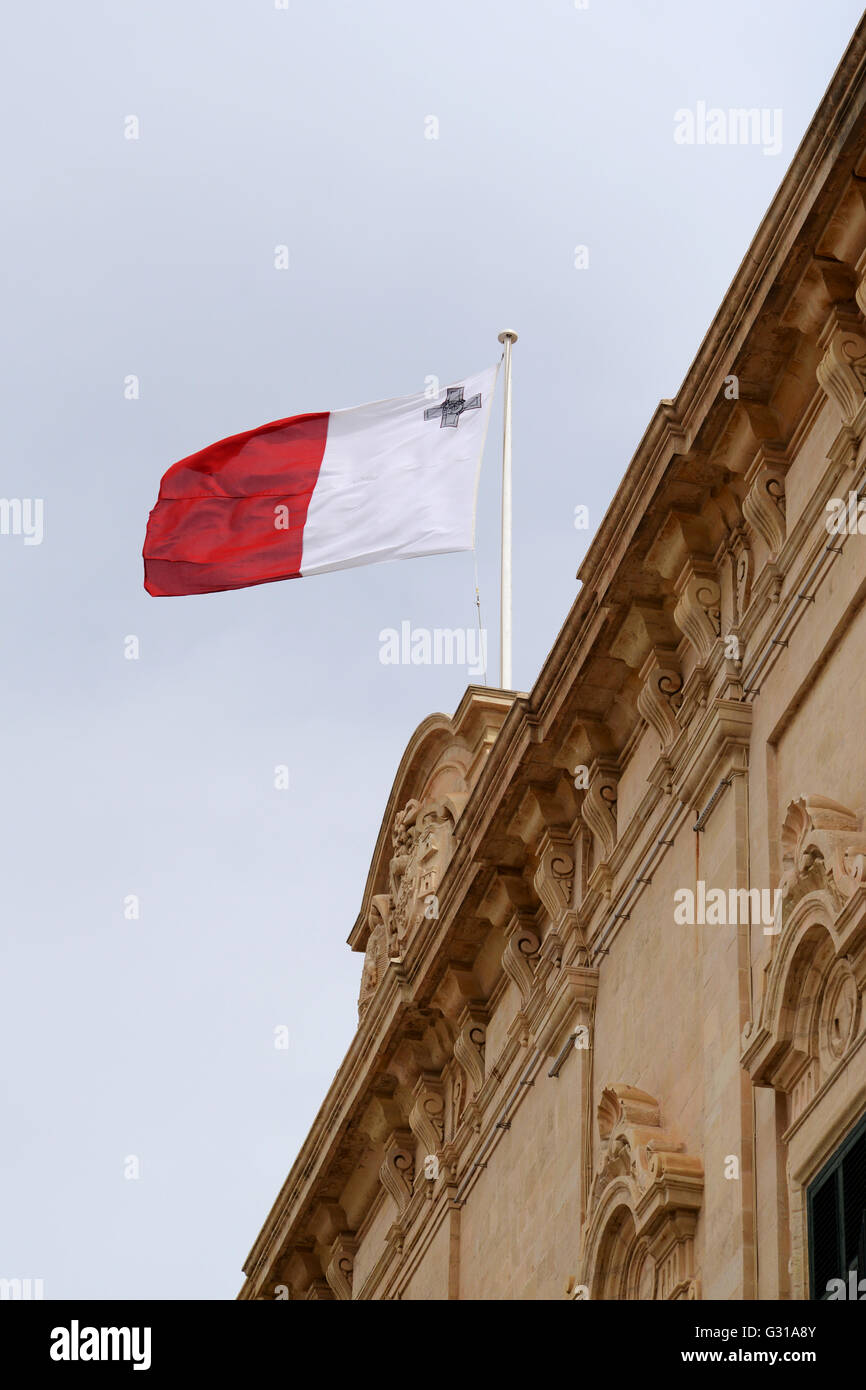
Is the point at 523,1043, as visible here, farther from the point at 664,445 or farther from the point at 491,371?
the point at 491,371

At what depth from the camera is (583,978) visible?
25422 mm

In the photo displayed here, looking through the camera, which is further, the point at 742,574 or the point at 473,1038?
the point at 473,1038

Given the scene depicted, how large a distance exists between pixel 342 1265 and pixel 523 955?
22.1 ft

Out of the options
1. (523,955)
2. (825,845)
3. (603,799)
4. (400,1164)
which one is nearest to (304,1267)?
(400,1164)

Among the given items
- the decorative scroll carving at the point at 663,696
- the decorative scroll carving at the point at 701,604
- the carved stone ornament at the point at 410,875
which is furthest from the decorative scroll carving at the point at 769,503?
the carved stone ornament at the point at 410,875

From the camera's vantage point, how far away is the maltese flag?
32.3 metres

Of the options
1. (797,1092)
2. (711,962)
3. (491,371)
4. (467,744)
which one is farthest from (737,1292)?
(491,371)

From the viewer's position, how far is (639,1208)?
22.3 m

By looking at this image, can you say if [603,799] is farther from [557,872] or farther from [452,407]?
[452,407]

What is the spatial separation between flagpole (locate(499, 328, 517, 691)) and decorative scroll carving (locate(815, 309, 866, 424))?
33.2 feet

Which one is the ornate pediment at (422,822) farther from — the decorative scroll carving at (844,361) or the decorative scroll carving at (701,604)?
the decorative scroll carving at (844,361)

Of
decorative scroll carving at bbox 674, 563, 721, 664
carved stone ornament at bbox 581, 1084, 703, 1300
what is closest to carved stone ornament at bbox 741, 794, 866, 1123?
carved stone ornament at bbox 581, 1084, 703, 1300

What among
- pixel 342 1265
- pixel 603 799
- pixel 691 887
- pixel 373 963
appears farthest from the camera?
pixel 373 963
